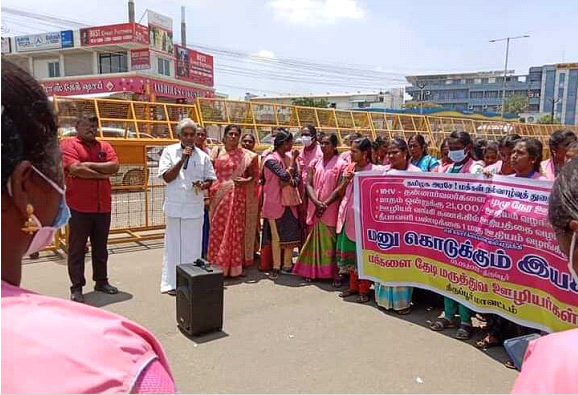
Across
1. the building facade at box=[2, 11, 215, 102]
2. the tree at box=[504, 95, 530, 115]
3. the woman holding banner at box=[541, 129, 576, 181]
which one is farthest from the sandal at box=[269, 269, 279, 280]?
the tree at box=[504, 95, 530, 115]

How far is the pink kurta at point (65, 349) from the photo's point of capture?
74cm

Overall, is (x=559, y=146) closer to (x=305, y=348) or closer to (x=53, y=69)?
(x=305, y=348)

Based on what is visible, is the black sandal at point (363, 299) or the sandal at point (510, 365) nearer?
the sandal at point (510, 365)

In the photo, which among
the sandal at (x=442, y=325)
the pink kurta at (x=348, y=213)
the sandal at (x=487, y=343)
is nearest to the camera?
the sandal at (x=487, y=343)

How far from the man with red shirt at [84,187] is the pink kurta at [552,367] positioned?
440 centimetres

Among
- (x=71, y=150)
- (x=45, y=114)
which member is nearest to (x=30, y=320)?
(x=45, y=114)

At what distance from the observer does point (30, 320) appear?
0.78 metres

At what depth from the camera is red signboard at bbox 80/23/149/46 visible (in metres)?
36.4

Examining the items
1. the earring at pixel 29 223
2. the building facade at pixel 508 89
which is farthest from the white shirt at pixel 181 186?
the building facade at pixel 508 89

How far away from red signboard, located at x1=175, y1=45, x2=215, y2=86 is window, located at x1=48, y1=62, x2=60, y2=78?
9968mm

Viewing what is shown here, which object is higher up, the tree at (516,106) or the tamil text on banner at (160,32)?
the tamil text on banner at (160,32)

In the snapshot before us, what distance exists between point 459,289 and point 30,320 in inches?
152

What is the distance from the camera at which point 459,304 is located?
4148 mm

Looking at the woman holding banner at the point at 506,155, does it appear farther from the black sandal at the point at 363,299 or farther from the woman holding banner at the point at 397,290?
the black sandal at the point at 363,299
